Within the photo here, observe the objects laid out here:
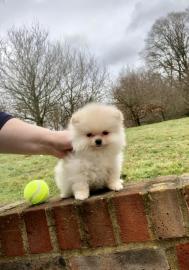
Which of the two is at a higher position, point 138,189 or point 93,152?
point 93,152

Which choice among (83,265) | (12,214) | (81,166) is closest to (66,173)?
(81,166)

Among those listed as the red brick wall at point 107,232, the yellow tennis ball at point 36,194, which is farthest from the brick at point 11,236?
Answer: the yellow tennis ball at point 36,194

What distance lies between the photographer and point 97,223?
180cm

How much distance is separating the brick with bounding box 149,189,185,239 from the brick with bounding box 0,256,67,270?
1.47 feet

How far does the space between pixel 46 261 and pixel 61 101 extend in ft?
75.4

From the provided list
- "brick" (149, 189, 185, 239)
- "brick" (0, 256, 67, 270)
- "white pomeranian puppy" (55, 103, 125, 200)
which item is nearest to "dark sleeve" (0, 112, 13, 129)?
"white pomeranian puppy" (55, 103, 125, 200)

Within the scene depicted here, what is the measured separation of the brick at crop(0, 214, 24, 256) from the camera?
1.96 meters

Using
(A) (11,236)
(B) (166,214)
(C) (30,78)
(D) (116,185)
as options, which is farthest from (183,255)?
(C) (30,78)

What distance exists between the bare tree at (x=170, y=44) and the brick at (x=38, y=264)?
31.5m

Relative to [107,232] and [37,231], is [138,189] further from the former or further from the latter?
[37,231]

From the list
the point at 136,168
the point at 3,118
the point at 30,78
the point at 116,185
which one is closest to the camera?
the point at 116,185

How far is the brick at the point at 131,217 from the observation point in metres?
1.73

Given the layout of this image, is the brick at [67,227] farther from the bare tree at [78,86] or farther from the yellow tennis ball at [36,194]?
the bare tree at [78,86]

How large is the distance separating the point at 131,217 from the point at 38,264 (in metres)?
0.48
